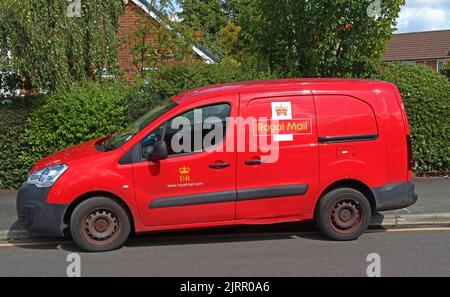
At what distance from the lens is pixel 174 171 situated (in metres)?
5.29

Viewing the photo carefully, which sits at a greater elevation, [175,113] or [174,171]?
[175,113]

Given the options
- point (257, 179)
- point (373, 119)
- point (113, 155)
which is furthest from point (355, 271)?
point (113, 155)

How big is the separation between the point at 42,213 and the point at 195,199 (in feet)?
5.78

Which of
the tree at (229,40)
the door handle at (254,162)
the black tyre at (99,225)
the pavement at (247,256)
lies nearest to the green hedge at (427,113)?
the pavement at (247,256)

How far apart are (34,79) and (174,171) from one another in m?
4.20

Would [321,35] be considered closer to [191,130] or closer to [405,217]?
[405,217]

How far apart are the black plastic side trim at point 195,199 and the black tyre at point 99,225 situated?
424 mm

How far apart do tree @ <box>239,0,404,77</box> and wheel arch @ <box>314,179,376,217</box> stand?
387cm

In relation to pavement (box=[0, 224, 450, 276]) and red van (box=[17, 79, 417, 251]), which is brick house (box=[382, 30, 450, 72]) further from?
pavement (box=[0, 224, 450, 276])

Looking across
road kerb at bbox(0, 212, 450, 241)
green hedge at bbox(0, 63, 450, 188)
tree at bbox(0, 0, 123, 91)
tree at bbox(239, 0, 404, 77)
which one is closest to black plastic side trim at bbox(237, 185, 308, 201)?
road kerb at bbox(0, 212, 450, 241)

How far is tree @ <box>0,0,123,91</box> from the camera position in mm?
7641

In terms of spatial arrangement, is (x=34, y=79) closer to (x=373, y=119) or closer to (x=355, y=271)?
(x=373, y=119)

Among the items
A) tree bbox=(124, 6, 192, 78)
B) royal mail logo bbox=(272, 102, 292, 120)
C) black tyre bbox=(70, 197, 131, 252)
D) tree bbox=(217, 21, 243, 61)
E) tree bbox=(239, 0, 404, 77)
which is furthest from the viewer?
tree bbox=(217, 21, 243, 61)
